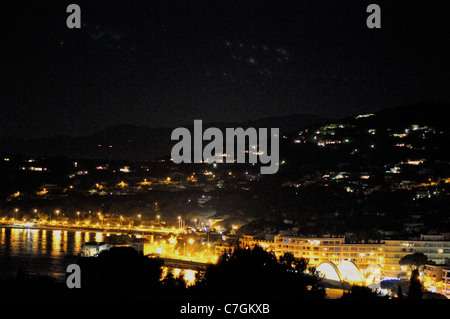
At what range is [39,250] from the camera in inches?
987

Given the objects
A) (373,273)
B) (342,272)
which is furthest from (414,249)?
(342,272)

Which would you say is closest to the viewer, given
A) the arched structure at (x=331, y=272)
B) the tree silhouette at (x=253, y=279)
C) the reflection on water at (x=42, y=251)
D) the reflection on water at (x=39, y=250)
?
the tree silhouette at (x=253, y=279)

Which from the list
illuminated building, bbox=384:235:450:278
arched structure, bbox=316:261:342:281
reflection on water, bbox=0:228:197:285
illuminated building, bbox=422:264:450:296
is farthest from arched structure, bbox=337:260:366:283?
reflection on water, bbox=0:228:197:285

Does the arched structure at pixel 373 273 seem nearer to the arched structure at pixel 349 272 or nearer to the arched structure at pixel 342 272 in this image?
the arched structure at pixel 342 272

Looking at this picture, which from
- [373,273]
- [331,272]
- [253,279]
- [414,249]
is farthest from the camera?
[414,249]

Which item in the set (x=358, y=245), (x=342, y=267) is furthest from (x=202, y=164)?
(x=342, y=267)

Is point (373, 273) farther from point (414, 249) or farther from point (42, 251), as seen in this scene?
point (42, 251)

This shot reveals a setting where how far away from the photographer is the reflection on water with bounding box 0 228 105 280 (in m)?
18.8

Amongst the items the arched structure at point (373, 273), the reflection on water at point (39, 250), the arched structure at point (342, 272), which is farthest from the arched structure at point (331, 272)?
the reflection on water at point (39, 250)

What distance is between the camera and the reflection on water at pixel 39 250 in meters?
18.8

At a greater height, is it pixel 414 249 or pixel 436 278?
pixel 414 249
